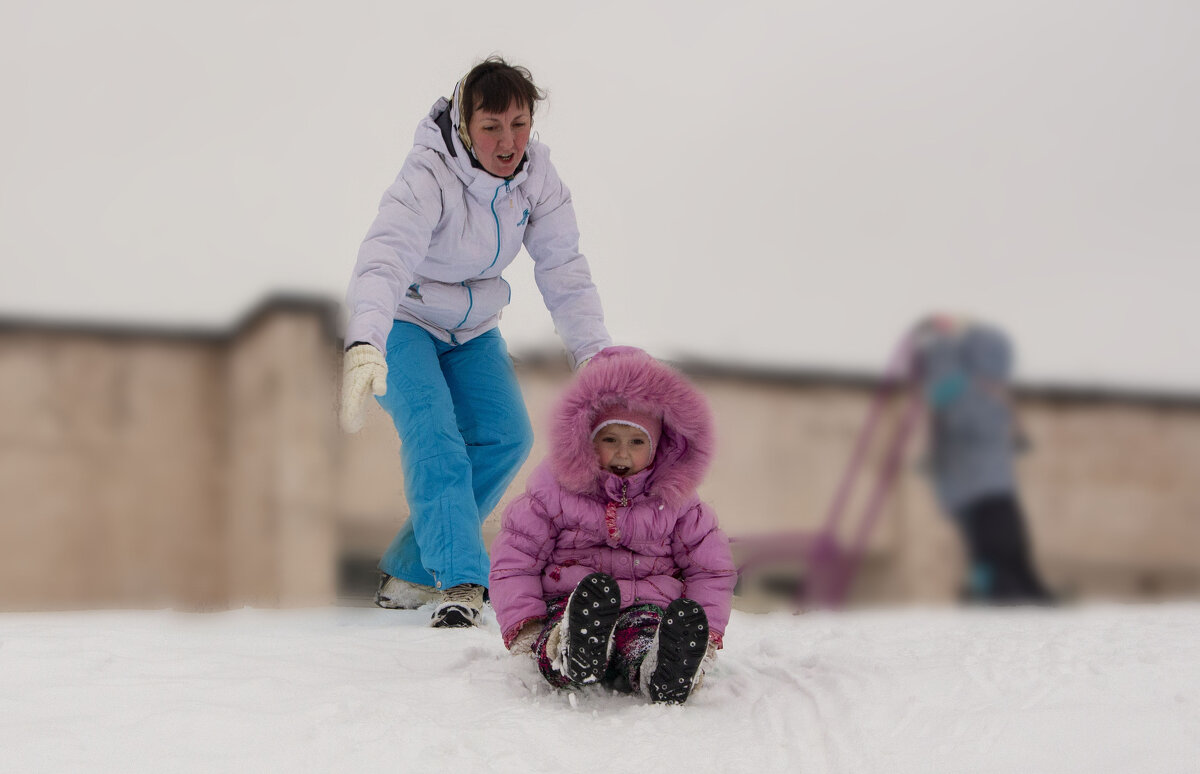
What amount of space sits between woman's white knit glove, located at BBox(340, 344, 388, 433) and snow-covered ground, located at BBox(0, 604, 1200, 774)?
0.48 m

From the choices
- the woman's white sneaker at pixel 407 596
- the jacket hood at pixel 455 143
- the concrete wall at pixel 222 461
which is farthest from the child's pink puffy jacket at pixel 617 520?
the concrete wall at pixel 222 461

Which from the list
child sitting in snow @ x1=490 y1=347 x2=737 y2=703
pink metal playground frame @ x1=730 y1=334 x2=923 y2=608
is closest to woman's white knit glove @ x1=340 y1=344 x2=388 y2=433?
child sitting in snow @ x1=490 y1=347 x2=737 y2=703

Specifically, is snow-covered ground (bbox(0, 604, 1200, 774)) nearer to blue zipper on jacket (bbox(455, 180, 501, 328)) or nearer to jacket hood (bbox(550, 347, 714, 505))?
jacket hood (bbox(550, 347, 714, 505))

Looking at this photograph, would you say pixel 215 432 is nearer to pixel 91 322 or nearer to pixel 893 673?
pixel 91 322

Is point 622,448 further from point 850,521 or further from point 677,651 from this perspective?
point 850,521

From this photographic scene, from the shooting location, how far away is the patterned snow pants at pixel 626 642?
1951mm

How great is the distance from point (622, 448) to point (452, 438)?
77cm

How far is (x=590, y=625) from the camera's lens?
1.80 m

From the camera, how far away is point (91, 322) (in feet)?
23.3

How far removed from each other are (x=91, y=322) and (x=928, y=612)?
5.81 meters

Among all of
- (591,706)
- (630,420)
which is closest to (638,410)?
(630,420)

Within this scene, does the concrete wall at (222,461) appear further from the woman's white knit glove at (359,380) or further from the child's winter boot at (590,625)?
the child's winter boot at (590,625)

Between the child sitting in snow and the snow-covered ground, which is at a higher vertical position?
the child sitting in snow

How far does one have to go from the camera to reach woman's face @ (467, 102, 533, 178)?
2.49 metres
